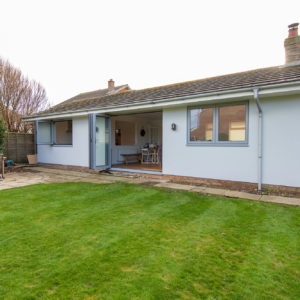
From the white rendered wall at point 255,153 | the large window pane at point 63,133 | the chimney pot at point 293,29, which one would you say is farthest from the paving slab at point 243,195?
the large window pane at point 63,133

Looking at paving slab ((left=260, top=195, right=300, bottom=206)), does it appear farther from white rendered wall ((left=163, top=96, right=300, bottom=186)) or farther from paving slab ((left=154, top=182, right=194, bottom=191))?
paving slab ((left=154, top=182, right=194, bottom=191))

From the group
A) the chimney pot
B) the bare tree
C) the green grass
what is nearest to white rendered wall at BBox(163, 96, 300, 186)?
the green grass

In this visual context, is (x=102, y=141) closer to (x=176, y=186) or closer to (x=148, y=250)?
(x=176, y=186)

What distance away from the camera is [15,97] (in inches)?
652

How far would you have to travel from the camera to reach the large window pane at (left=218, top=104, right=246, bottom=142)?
20.1ft

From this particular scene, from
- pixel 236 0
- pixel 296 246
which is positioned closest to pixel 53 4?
pixel 236 0

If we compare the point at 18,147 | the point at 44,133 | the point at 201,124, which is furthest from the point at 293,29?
the point at 18,147

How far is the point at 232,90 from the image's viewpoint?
5.78m

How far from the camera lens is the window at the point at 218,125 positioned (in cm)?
617

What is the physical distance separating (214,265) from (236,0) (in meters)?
9.56

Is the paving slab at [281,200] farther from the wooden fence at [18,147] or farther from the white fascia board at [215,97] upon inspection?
the wooden fence at [18,147]

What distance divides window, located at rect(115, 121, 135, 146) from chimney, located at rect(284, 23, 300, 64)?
7.78 m

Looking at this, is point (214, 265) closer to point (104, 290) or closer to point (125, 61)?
point (104, 290)

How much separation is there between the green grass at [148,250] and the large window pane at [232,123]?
2.16 metres
